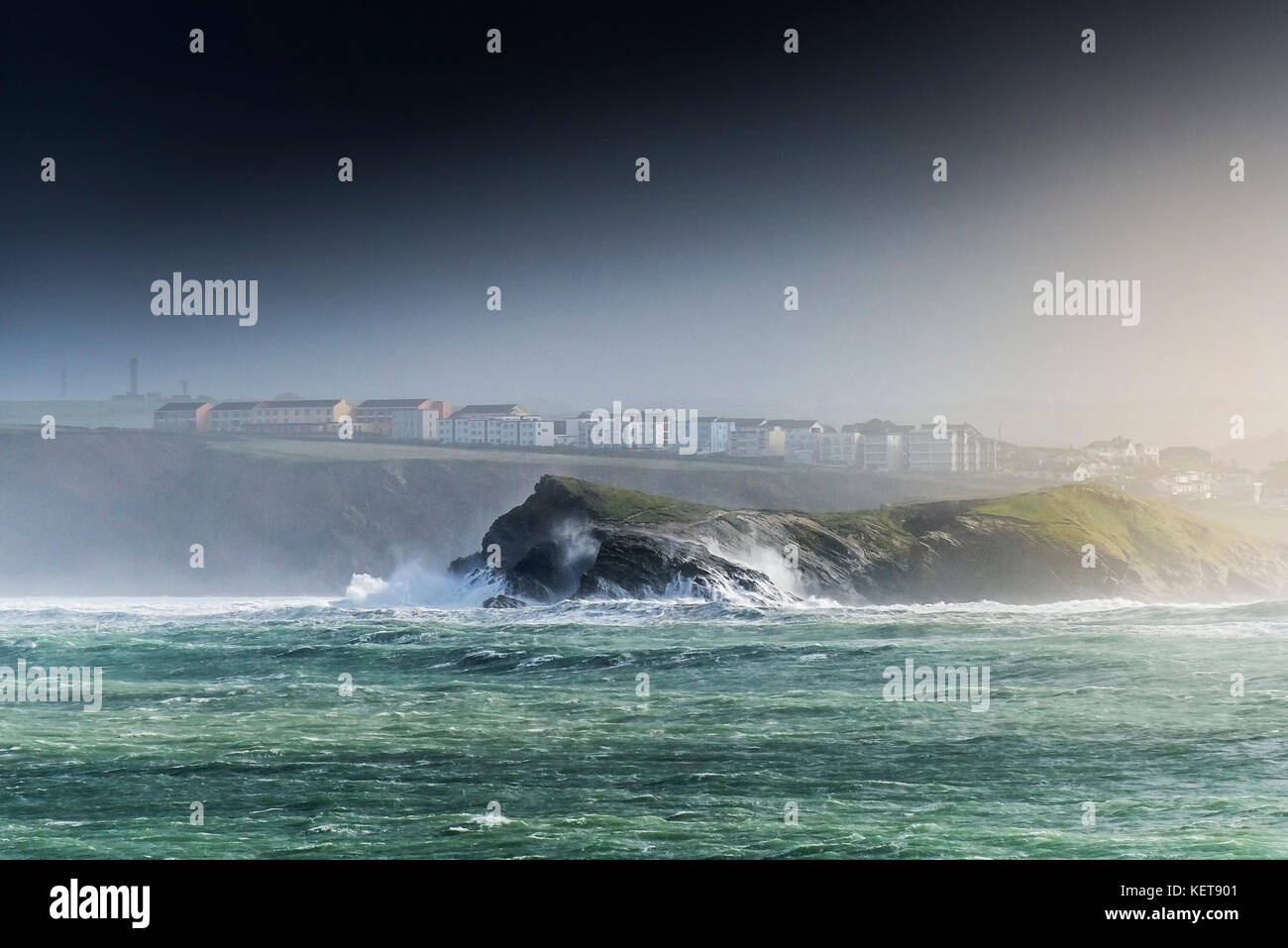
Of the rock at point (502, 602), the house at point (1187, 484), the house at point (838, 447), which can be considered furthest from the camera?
the house at point (838, 447)

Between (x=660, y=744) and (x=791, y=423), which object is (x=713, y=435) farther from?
(x=660, y=744)

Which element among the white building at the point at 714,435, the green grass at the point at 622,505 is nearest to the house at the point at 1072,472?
the white building at the point at 714,435

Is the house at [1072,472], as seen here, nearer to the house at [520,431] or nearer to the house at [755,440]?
the house at [755,440]

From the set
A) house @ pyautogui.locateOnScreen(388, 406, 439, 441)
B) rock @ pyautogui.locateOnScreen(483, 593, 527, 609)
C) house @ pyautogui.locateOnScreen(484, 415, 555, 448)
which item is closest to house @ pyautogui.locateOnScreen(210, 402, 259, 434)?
house @ pyautogui.locateOnScreen(388, 406, 439, 441)

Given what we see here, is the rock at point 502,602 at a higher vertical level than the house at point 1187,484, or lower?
lower
